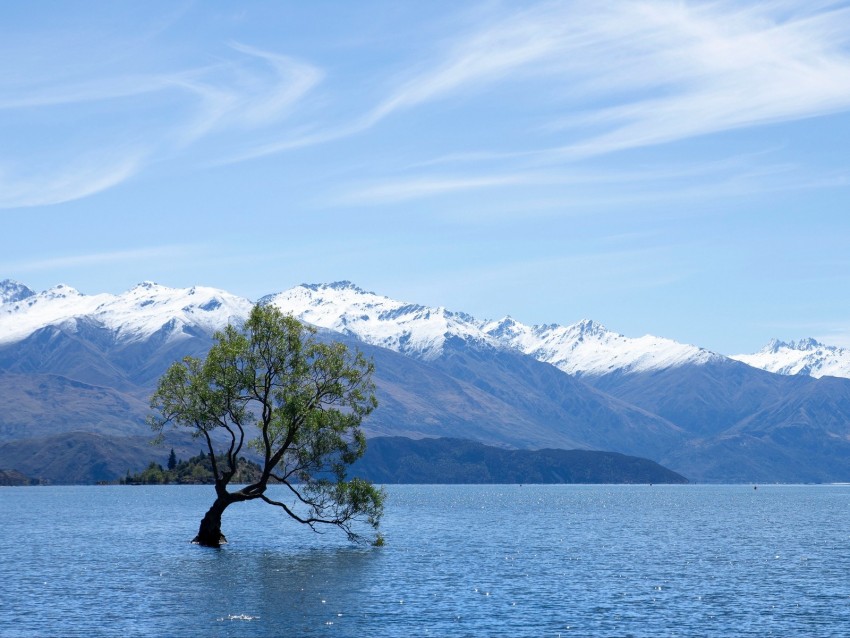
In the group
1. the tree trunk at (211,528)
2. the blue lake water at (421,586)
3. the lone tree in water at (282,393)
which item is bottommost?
the blue lake water at (421,586)

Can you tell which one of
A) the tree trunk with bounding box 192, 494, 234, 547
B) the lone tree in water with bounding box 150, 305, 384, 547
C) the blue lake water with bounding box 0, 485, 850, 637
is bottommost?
the blue lake water with bounding box 0, 485, 850, 637

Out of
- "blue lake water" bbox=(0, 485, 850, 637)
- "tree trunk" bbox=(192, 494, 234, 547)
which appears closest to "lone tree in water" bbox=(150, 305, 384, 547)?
"tree trunk" bbox=(192, 494, 234, 547)

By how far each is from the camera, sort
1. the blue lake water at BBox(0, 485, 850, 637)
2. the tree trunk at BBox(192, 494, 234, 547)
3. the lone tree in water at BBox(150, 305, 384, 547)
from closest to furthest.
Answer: the blue lake water at BBox(0, 485, 850, 637) → the lone tree in water at BBox(150, 305, 384, 547) → the tree trunk at BBox(192, 494, 234, 547)

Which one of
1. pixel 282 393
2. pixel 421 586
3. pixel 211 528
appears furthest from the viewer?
pixel 211 528

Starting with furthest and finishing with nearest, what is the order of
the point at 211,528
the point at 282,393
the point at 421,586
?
the point at 211,528 → the point at 282,393 → the point at 421,586

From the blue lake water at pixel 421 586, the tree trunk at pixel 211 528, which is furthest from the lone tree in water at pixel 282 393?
the blue lake water at pixel 421 586

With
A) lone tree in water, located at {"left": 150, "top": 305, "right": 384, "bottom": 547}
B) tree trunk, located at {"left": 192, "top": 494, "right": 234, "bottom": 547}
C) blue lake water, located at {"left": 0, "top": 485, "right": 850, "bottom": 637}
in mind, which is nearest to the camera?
blue lake water, located at {"left": 0, "top": 485, "right": 850, "bottom": 637}

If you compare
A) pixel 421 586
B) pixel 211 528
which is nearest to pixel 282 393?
pixel 211 528

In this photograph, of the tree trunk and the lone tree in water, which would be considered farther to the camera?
the tree trunk

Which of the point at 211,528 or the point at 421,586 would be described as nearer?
the point at 421,586

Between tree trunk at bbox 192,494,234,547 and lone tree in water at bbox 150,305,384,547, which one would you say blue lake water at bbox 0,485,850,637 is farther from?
lone tree in water at bbox 150,305,384,547

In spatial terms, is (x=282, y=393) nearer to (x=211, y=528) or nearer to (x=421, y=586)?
(x=211, y=528)

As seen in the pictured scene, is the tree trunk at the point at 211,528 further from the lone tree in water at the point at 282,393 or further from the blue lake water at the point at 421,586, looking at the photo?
the lone tree in water at the point at 282,393

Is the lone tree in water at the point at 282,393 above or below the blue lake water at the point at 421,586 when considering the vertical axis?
above
